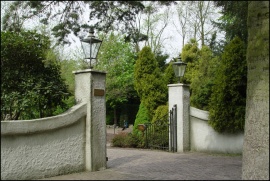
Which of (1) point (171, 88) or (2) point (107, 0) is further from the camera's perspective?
(1) point (171, 88)

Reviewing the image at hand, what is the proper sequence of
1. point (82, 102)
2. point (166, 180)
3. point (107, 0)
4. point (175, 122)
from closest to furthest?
point (166, 180), point (107, 0), point (82, 102), point (175, 122)

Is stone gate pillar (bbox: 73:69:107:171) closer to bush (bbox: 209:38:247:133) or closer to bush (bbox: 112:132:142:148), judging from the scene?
bush (bbox: 209:38:247:133)

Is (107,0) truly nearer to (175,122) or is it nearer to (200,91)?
(175,122)

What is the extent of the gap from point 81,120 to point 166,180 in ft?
7.64

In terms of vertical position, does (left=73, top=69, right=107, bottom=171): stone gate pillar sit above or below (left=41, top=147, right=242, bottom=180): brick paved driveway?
above

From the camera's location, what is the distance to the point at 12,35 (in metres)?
7.80

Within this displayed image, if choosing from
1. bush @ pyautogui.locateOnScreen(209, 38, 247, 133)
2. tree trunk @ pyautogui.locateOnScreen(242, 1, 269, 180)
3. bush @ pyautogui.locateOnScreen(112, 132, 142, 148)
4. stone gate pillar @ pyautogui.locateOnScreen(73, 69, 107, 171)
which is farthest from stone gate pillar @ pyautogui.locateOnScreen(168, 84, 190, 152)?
tree trunk @ pyautogui.locateOnScreen(242, 1, 269, 180)

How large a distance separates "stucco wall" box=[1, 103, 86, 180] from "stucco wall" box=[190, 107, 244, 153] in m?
4.87

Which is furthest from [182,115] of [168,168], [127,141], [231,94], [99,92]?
[99,92]

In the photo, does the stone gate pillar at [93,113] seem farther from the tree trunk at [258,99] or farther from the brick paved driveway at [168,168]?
the tree trunk at [258,99]

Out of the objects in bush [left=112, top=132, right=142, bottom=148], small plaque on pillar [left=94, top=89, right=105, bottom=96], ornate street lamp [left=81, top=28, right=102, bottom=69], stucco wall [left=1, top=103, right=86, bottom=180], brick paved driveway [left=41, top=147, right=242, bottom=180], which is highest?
ornate street lamp [left=81, top=28, right=102, bottom=69]

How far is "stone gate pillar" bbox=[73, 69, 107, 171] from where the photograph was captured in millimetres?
7234

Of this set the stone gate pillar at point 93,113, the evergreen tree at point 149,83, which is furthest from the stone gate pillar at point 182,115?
the evergreen tree at point 149,83

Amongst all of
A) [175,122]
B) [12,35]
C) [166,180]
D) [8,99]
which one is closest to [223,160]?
[175,122]
